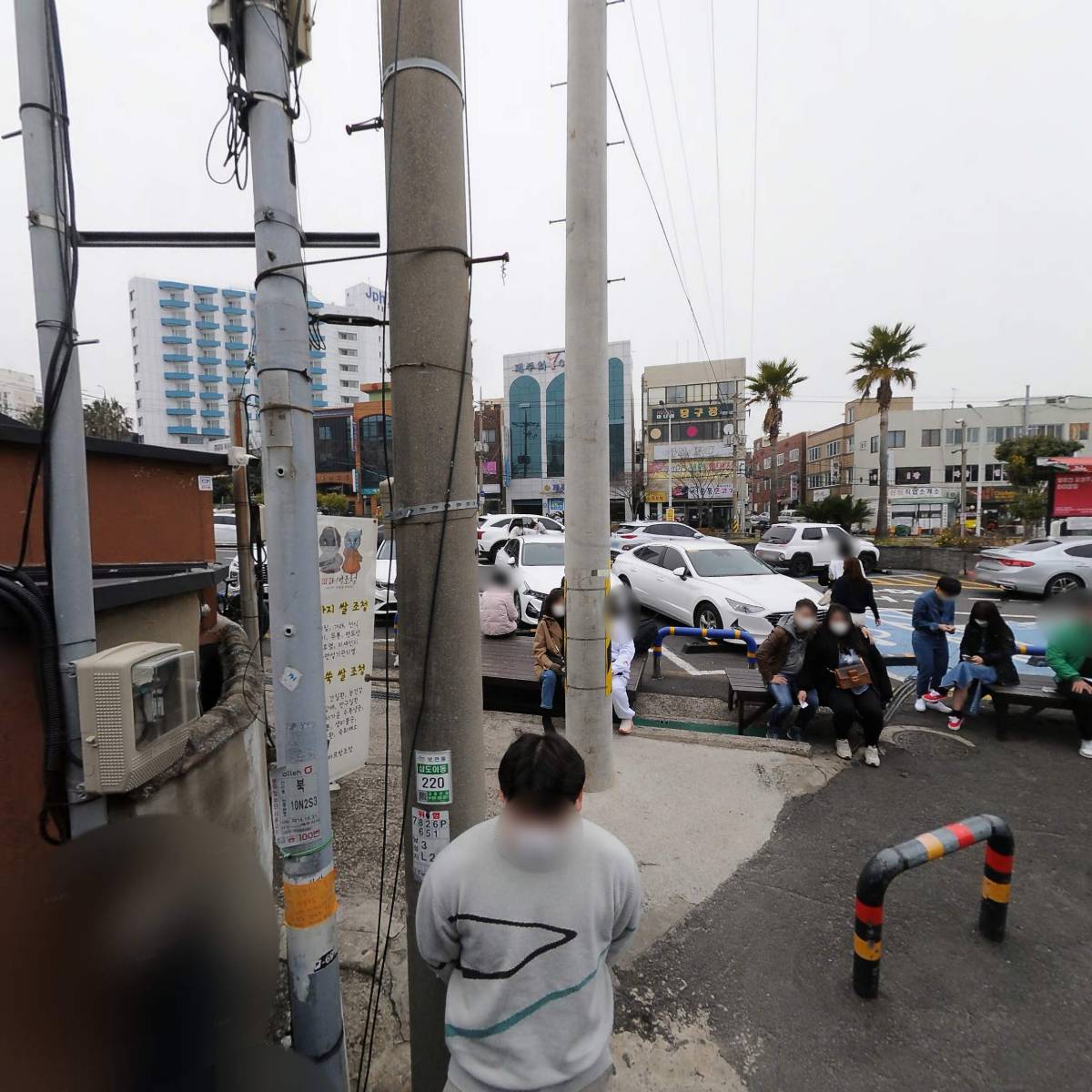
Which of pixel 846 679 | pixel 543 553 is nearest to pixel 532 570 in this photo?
pixel 543 553

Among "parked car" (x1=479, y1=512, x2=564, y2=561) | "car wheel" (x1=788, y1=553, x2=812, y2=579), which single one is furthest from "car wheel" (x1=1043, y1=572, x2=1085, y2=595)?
"parked car" (x1=479, y1=512, x2=564, y2=561)

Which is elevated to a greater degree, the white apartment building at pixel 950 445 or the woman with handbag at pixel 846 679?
the white apartment building at pixel 950 445

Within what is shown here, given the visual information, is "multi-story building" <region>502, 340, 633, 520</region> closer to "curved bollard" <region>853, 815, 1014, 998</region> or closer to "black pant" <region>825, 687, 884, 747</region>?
"black pant" <region>825, 687, 884, 747</region>

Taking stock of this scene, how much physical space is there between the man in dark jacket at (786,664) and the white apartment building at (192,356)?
85.9 metres

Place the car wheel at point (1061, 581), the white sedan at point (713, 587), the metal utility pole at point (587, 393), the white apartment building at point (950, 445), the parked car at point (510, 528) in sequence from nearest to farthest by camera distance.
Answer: the metal utility pole at point (587, 393), the white sedan at point (713, 587), the car wheel at point (1061, 581), the parked car at point (510, 528), the white apartment building at point (950, 445)

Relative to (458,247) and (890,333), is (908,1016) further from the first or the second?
(890,333)

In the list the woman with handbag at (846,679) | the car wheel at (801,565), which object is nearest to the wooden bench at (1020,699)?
the woman with handbag at (846,679)

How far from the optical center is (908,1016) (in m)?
2.81

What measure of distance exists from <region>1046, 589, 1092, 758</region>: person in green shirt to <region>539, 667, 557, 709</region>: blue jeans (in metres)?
4.63

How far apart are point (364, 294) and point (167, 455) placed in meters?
91.2

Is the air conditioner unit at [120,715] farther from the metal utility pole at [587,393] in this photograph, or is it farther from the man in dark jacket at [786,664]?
the man in dark jacket at [786,664]

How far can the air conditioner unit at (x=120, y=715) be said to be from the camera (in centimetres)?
182

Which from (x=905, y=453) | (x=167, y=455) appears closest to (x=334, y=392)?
(x=905, y=453)

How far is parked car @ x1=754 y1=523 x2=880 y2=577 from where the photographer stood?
19.3 m
